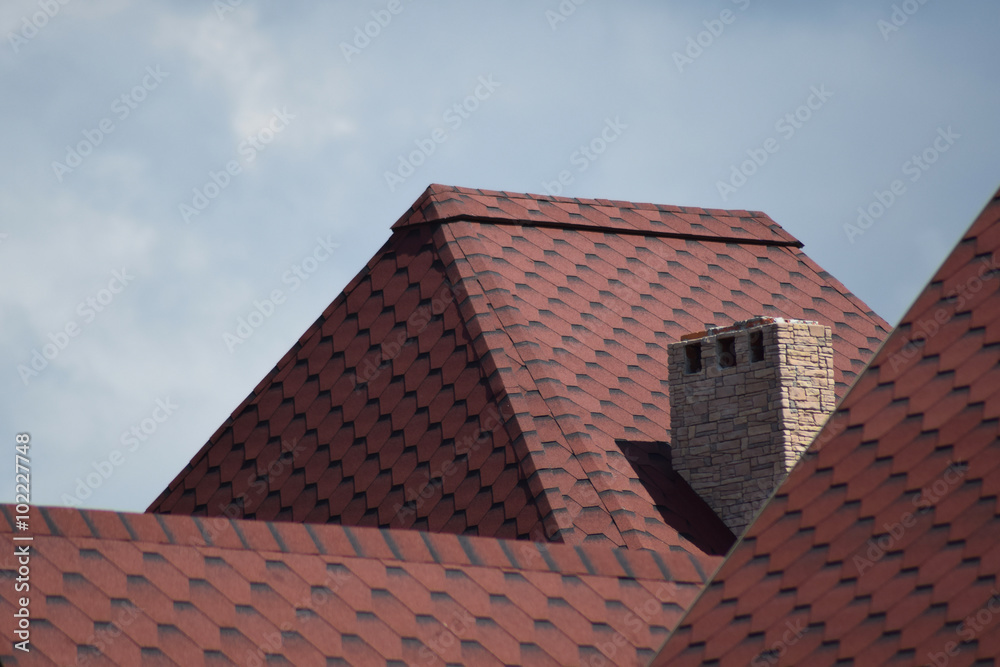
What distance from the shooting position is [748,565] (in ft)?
49.2

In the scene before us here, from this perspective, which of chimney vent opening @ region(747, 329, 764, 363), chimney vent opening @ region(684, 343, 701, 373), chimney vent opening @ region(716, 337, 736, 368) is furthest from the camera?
chimney vent opening @ region(684, 343, 701, 373)

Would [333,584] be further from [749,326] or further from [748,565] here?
[749,326]

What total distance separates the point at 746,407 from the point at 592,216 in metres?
4.96

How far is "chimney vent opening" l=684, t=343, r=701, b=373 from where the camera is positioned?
21.6 metres

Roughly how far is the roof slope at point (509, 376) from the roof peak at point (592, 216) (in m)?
0.04

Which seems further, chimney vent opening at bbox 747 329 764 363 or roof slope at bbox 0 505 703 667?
chimney vent opening at bbox 747 329 764 363

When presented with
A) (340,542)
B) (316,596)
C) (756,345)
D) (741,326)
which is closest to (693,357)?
(741,326)

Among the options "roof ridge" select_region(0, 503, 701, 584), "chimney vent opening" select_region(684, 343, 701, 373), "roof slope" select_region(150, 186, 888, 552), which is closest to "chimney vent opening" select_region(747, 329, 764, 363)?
"chimney vent opening" select_region(684, 343, 701, 373)

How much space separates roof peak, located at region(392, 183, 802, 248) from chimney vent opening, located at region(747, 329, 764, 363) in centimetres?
423

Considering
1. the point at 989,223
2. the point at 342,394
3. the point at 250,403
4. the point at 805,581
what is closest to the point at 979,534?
the point at 805,581

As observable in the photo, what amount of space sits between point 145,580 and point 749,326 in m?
9.09

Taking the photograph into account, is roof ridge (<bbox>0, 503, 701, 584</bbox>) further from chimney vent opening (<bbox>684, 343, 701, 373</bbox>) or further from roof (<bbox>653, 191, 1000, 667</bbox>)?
chimney vent opening (<bbox>684, 343, 701, 373</bbox>)

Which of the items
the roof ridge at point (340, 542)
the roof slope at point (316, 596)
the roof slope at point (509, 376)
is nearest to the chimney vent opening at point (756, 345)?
the roof slope at point (509, 376)

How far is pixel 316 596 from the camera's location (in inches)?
613
